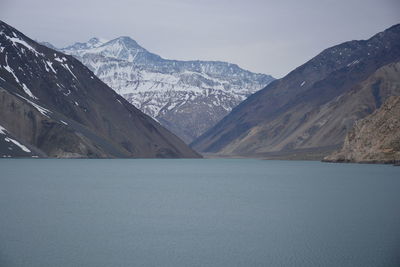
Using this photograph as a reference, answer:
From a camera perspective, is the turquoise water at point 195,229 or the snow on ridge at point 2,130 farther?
the snow on ridge at point 2,130

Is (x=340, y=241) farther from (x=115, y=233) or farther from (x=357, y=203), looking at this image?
(x=357, y=203)

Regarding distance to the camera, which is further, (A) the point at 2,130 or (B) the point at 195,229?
(A) the point at 2,130

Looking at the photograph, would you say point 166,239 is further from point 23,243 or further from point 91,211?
point 91,211

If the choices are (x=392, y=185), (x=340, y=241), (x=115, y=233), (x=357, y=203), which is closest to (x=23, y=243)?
(x=115, y=233)

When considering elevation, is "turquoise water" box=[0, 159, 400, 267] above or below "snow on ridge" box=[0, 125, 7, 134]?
below

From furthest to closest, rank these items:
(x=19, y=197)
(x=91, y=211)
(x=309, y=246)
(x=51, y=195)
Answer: (x=51, y=195) < (x=19, y=197) < (x=91, y=211) < (x=309, y=246)

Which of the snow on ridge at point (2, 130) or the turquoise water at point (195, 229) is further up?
the snow on ridge at point (2, 130)

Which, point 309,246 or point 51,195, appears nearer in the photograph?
point 309,246

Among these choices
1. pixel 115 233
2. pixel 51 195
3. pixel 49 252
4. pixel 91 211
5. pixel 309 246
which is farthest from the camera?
pixel 51 195

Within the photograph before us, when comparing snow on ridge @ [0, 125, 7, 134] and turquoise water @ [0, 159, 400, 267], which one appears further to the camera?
snow on ridge @ [0, 125, 7, 134]

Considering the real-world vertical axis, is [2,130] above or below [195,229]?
above
